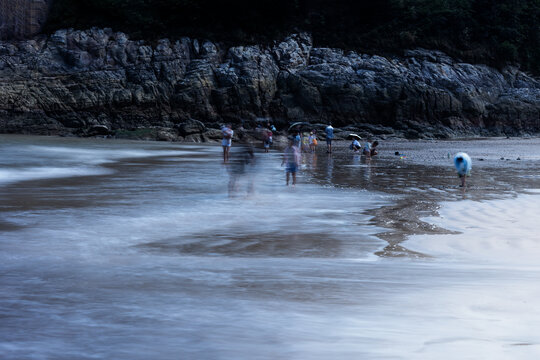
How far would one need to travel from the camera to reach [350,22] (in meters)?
56.8

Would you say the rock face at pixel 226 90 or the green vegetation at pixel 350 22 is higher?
the green vegetation at pixel 350 22

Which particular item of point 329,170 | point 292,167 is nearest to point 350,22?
point 329,170

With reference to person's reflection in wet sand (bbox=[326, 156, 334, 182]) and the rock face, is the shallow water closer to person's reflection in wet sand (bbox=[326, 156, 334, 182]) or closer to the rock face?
person's reflection in wet sand (bbox=[326, 156, 334, 182])

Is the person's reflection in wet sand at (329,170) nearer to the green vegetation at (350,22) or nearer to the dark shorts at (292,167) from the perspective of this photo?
the dark shorts at (292,167)

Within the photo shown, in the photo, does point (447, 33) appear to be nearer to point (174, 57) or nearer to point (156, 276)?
point (174, 57)

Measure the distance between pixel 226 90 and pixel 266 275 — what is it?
42100 mm

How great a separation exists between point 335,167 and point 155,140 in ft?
69.5

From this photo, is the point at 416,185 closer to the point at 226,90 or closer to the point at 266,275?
the point at 266,275

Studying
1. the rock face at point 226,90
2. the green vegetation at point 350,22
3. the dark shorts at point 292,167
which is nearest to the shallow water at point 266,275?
the dark shorts at point 292,167

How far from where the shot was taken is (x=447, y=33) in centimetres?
5775

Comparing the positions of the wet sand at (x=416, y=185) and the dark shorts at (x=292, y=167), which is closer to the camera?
the wet sand at (x=416, y=185)

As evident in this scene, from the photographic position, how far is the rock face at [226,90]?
43.2 metres

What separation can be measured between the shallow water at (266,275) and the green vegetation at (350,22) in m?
40.3

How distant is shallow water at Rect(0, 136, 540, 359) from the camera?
3.82 meters
